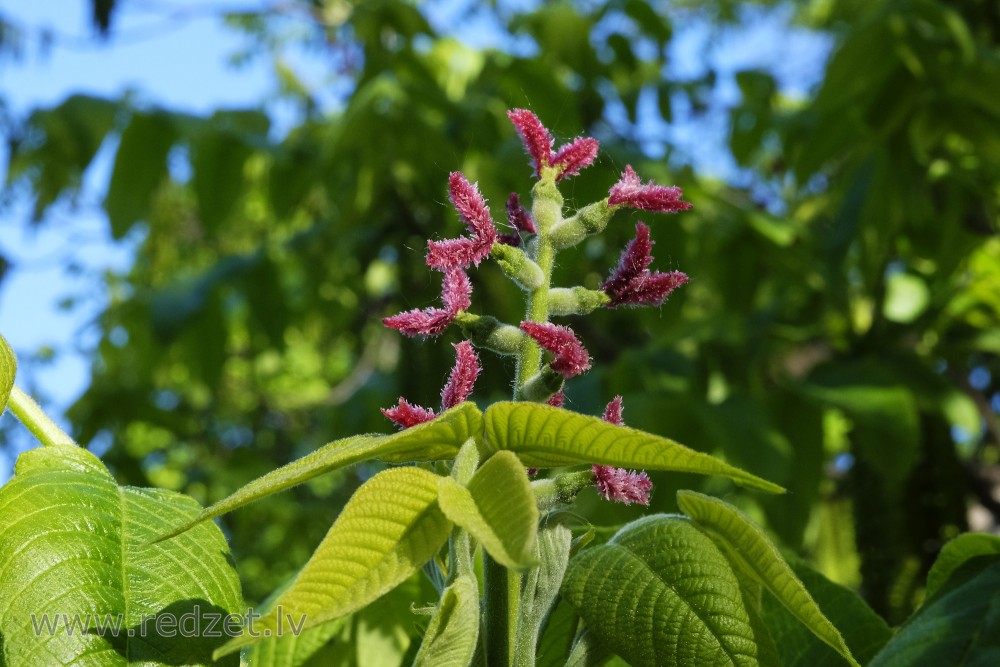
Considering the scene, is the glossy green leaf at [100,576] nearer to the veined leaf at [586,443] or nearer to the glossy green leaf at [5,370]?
the glossy green leaf at [5,370]

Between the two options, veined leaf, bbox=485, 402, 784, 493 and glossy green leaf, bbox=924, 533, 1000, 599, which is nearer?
veined leaf, bbox=485, 402, 784, 493

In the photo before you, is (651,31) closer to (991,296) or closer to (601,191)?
(991,296)

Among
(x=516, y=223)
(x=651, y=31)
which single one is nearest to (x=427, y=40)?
(x=651, y=31)

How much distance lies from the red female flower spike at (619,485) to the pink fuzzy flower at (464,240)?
15 cm

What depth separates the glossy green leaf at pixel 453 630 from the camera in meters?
0.49

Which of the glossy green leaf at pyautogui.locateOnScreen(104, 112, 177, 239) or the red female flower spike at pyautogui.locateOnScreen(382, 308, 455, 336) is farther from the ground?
the red female flower spike at pyautogui.locateOnScreen(382, 308, 455, 336)

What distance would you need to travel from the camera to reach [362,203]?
10.1 feet

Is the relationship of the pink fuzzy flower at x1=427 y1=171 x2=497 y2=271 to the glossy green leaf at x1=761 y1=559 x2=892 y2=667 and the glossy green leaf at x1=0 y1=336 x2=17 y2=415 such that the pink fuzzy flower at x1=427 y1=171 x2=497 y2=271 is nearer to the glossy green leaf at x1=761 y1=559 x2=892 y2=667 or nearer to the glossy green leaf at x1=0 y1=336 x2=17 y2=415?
the glossy green leaf at x1=0 y1=336 x2=17 y2=415

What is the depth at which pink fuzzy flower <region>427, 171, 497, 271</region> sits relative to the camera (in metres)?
0.62

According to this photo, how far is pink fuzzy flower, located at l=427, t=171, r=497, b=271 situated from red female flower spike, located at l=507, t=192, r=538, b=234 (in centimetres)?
5

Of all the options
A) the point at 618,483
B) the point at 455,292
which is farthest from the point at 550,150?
the point at 618,483

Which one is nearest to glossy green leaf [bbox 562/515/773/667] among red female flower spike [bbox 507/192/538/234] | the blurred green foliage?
red female flower spike [bbox 507/192/538/234]

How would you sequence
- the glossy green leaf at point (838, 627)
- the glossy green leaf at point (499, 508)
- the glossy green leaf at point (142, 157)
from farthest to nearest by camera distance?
the glossy green leaf at point (142, 157)
the glossy green leaf at point (838, 627)
the glossy green leaf at point (499, 508)

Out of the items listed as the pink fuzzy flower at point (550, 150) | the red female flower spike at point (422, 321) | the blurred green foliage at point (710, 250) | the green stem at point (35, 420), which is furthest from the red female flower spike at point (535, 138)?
the blurred green foliage at point (710, 250)
